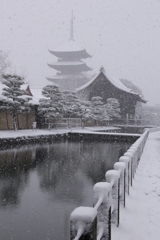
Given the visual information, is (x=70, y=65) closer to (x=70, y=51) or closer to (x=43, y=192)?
(x=70, y=51)

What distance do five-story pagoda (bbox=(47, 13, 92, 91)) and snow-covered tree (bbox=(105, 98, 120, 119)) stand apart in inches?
931

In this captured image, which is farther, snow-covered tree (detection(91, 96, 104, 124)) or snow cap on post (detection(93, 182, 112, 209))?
snow-covered tree (detection(91, 96, 104, 124))

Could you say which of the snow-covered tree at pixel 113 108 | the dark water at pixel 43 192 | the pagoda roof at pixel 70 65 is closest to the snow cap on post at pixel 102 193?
the dark water at pixel 43 192

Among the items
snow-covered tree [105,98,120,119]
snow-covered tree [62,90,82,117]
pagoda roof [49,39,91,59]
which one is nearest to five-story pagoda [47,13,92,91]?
pagoda roof [49,39,91,59]

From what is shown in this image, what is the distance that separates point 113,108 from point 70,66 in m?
28.6

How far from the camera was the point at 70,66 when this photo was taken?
2525 inches

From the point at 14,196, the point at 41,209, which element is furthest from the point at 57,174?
the point at 41,209

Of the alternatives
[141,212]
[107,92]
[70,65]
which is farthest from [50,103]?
[70,65]

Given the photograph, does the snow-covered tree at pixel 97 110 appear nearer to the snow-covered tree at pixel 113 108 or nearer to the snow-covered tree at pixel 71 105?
the snow-covered tree at pixel 113 108

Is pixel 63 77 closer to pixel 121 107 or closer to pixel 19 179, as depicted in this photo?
pixel 121 107

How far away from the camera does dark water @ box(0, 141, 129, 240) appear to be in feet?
14.7

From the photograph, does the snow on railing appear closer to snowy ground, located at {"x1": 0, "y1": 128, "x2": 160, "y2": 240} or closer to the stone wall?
snowy ground, located at {"x1": 0, "y1": 128, "x2": 160, "y2": 240}

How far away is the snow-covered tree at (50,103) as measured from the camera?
2411cm

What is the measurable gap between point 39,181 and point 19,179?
2.11 feet
